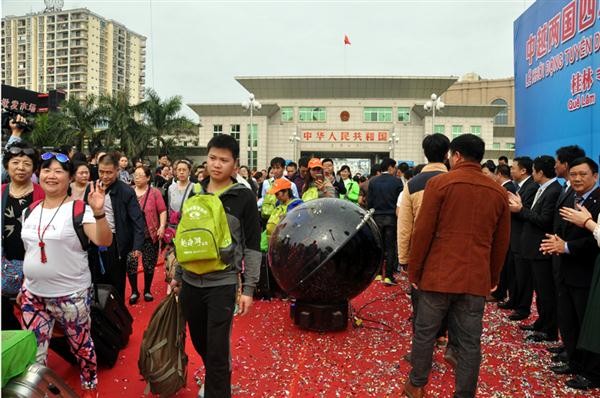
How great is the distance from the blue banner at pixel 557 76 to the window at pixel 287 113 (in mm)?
27694

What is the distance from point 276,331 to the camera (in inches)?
206

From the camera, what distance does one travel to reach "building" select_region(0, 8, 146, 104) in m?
94.8

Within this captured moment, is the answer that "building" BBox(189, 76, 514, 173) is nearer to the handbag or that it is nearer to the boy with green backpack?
the handbag

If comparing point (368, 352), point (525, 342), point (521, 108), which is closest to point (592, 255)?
point (525, 342)

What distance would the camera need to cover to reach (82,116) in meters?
29.8

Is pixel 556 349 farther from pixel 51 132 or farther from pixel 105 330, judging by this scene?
pixel 51 132

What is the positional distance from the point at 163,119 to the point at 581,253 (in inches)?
1286

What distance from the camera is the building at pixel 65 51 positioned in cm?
9475

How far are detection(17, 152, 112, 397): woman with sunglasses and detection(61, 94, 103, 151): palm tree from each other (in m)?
28.9

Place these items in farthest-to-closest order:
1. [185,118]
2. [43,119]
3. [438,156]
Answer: [185,118] → [43,119] → [438,156]

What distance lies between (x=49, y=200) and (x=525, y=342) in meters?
5.06

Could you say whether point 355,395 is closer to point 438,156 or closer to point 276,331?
point 276,331

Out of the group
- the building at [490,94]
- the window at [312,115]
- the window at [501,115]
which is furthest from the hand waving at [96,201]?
the window at [501,115]

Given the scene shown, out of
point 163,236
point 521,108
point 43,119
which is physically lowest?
point 163,236
